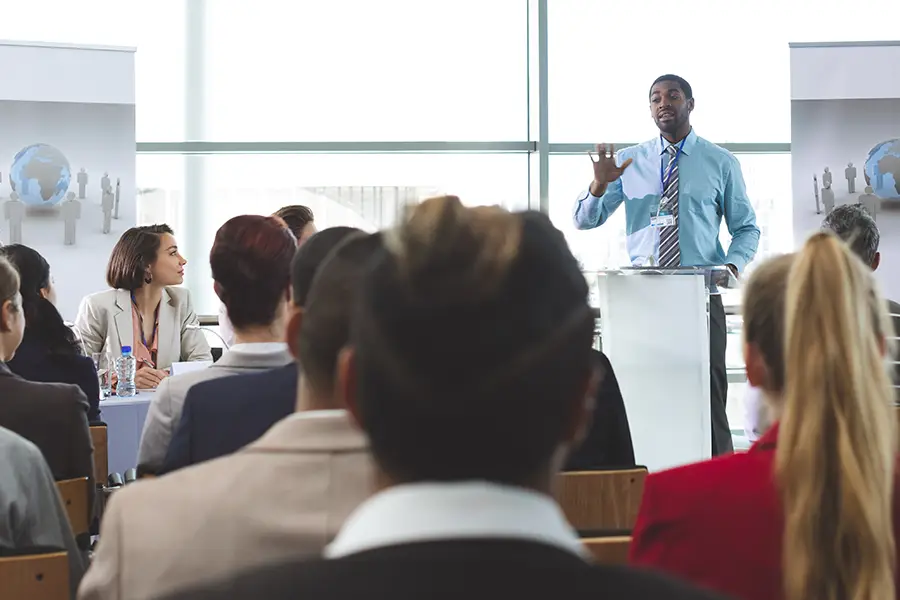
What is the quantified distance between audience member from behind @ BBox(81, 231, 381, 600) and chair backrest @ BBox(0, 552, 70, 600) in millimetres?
426

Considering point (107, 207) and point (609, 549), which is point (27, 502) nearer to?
point (609, 549)

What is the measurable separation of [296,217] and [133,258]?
0.94m

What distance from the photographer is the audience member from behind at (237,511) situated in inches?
53.8

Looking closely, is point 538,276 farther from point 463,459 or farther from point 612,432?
point 612,432

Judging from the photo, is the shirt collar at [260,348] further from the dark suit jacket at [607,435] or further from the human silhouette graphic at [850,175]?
the human silhouette graphic at [850,175]

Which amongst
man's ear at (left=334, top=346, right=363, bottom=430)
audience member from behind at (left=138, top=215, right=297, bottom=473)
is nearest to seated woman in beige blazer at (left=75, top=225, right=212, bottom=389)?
audience member from behind at (left=138, top=215, right=297, bottom=473)

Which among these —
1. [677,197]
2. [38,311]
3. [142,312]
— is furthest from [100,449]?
[677,197]

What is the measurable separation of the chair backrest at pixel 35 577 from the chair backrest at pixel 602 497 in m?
1.23

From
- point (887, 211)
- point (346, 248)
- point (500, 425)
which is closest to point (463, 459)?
point (500, 425)

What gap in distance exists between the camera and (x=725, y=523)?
148 centimetres

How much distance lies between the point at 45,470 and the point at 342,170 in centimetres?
612

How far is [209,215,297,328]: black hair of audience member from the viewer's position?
8.47 feet

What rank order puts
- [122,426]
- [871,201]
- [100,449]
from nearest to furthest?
[100,449]
[122,426]
[871,201]

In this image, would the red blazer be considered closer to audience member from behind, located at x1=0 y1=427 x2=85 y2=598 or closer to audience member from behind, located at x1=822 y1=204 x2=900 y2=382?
audience member from behind, located at x1=0 y1=427 x2=85 y2=598
